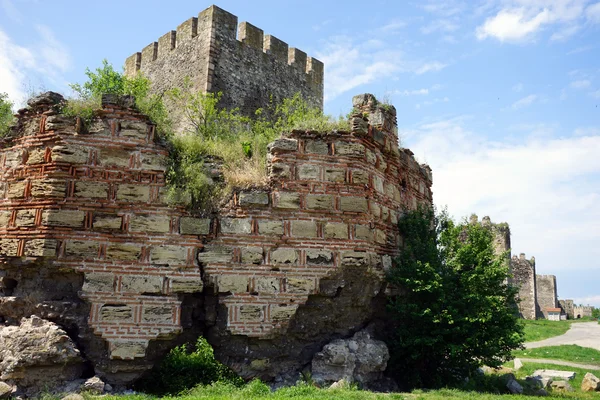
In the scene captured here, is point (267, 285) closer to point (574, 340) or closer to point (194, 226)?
point (194, 226)

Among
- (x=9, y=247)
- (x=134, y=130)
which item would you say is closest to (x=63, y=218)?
(x=9, y=247)

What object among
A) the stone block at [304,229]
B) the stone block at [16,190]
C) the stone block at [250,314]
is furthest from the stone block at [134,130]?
the stone block at [250,314]

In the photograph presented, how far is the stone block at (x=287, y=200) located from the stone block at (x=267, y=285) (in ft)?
3.84

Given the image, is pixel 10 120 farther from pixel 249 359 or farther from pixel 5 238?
pixel 249 359

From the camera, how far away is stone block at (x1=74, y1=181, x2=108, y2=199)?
732 centimetres

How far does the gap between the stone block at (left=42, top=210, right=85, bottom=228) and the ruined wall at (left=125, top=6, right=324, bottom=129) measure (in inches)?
353

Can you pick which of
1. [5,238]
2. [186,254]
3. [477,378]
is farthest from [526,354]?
[5,238]

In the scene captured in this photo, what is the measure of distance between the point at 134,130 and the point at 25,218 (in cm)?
203

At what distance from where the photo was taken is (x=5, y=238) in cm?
730

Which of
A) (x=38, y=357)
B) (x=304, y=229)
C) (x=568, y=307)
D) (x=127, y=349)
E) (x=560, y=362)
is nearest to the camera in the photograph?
(x=38, y=357)

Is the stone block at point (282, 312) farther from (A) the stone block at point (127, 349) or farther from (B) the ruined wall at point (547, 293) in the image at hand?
(B) the ruined wall at point (547, 293)

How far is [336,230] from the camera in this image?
811cm

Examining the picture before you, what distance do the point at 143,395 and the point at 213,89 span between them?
1102cm

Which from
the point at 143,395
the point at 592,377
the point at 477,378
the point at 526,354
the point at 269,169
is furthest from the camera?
the point at 526,354
